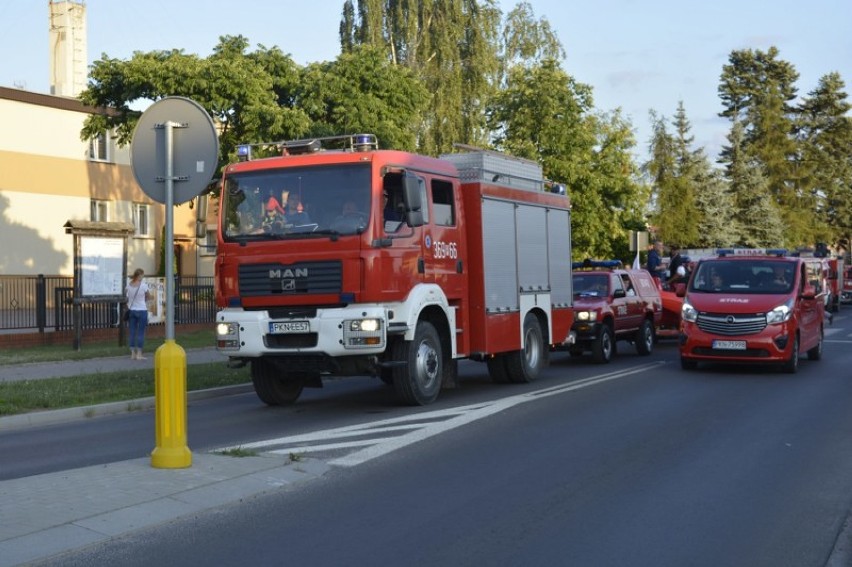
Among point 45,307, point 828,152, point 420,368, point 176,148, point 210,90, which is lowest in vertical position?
point 420,368

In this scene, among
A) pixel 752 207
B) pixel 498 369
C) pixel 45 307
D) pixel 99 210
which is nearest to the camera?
pixel 498 369

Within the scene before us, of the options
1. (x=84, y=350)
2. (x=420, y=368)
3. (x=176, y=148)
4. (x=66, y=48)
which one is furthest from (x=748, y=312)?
(x=66, y=48)

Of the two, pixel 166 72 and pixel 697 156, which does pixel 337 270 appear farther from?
pixel 697 156

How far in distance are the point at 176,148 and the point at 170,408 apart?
2.12 metres

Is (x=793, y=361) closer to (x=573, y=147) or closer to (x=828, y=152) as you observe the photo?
(x=573, y=147)

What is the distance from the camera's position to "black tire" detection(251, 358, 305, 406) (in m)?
13.8

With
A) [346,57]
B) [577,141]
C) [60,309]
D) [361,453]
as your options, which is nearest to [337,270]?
[361,453]

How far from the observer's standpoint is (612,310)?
20.4 meters

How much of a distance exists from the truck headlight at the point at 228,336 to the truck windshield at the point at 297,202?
1047mm

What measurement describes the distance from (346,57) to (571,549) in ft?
104

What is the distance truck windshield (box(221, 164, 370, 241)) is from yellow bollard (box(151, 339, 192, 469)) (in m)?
4.30

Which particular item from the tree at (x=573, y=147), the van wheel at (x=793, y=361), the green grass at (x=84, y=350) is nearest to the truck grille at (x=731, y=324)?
the van wheel at (x=793, y=361)

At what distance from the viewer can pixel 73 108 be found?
43.2 metres

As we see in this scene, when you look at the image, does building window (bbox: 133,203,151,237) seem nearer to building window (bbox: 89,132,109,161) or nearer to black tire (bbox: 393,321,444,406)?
building window (bbox: 89,132,109,161)
